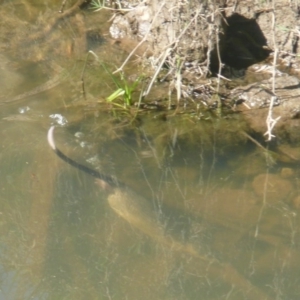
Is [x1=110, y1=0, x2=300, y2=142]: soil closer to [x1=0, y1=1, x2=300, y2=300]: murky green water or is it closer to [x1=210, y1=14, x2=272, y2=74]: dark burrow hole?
[x1=210, y1=14, x2=272, y2=74]: dark burrow hole

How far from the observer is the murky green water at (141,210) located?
292 cm

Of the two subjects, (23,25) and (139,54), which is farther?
(23,25)

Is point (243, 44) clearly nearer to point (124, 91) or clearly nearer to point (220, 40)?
point (220, 40)

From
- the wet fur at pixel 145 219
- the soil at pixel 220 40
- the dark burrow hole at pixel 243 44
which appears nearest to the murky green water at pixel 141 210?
the wet fur at pixel 145 219

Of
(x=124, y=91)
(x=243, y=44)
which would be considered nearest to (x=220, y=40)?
(x=243, y=44)

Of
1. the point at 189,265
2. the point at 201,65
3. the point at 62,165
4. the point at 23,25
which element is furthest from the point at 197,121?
the point at 23,25

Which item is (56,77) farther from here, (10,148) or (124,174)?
(124,174)

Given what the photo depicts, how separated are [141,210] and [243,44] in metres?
2.05

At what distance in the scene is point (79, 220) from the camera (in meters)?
3.25

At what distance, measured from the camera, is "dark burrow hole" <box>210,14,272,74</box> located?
4754 mm

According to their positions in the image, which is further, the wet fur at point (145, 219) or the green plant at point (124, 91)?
the green plant at point (124, 91)

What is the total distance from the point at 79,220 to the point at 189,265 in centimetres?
63

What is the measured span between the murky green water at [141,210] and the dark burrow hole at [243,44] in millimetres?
889

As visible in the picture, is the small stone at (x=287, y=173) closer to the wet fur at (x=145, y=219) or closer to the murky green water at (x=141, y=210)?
the murky green water at (x=141, y=210)
